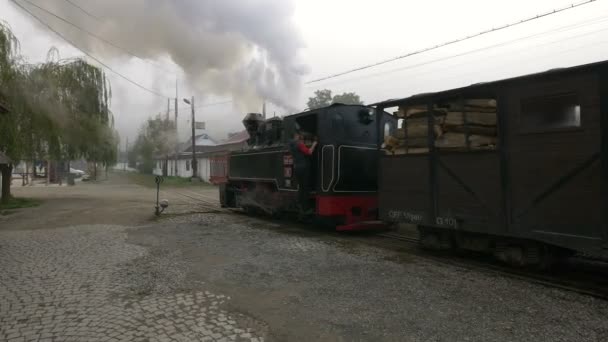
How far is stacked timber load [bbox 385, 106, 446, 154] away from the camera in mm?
5914

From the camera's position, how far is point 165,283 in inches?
195

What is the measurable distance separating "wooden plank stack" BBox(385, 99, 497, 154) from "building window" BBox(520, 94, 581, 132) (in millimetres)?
484

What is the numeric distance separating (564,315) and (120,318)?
448 cm

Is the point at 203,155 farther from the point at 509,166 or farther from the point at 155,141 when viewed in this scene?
the point at 509,166

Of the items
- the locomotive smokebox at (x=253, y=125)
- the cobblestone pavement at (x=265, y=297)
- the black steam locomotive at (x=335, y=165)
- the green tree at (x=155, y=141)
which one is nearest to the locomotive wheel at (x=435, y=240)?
the cobblestone pavement at (x=265, y=297)

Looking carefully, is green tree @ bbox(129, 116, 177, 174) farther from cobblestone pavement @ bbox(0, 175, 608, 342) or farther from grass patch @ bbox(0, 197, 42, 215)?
cobblestone pavement @ bbox(0, 175, 608, 342)

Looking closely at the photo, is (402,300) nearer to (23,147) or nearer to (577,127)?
(577,127)

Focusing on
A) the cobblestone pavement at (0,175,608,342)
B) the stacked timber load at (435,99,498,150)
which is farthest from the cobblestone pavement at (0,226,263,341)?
the stacked timber load at (435,99,498,150)

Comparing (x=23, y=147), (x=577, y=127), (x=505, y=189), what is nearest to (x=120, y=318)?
(x=505, y=189)

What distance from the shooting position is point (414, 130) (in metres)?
6.18

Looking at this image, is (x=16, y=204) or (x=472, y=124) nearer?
(x=472, y=124)

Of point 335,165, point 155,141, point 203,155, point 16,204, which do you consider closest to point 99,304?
Answer: point 335,165

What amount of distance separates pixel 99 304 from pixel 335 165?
510 cm

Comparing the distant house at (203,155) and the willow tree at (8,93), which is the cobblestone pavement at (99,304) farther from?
the distant house at (203,155)
